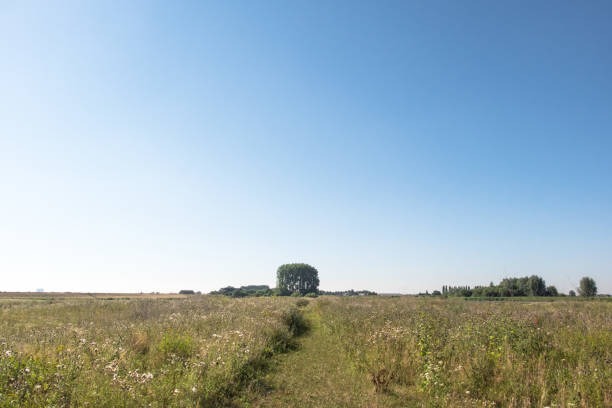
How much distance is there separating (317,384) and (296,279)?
112 m

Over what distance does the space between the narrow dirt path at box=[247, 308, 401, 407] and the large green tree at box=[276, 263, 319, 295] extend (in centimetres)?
10753

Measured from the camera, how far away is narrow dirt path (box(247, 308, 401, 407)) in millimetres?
6719

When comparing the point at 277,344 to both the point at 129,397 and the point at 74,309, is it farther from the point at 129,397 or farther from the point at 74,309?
the point at 74,309

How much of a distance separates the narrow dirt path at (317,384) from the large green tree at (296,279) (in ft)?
353

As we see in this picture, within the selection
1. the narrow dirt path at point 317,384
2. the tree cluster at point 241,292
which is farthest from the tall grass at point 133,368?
the tree cluster at point 241,292

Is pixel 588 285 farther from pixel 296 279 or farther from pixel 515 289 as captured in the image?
pixel 296 279

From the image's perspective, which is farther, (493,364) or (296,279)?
(296,279)

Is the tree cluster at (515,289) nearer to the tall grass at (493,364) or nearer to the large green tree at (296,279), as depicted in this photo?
the large green tree at (296,279)

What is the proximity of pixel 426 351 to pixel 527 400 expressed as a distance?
2.68m

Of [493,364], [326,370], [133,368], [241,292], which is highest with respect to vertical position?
[493,364]

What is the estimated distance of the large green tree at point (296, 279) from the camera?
116750 mm

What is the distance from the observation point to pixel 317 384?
26.6 feet

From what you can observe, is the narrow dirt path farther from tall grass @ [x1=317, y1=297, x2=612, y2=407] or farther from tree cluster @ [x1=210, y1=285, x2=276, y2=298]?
tree cluster @ [x1=210, y1=285, x2=276, y2=298]

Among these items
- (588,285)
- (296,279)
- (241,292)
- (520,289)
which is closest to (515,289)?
(520,289)
